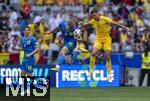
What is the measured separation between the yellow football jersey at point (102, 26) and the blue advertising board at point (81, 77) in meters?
2.73

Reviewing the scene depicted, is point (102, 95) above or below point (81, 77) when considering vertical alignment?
below

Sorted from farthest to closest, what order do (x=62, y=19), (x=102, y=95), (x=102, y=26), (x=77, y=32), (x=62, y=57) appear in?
1. (x=62, y=19)
2. (x=62, y=57)
3. (x=77, y=32)
4. (x=102, y=26)
5. (x=102, y=95)

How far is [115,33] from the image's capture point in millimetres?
24562

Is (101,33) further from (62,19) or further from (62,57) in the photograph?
(62,19)

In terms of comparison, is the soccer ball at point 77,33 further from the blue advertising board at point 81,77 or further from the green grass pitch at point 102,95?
the green grass pitch at point 102,95

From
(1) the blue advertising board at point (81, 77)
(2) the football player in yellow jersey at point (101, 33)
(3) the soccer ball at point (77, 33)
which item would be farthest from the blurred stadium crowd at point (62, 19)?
(2) the football player in yellow jersey at point (101, 33)

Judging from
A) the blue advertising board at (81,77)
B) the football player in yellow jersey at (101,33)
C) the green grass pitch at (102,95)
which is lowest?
the green grass pitch at (102,95)

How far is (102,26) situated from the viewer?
698 inches

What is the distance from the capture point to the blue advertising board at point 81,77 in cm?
2042

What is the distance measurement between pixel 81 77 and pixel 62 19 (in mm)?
4847

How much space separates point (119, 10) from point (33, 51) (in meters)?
8.04

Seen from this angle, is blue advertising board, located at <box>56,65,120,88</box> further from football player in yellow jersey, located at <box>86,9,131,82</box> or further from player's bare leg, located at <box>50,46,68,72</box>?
football player in yellow jersey, located at <box>86,9,131,82</box>

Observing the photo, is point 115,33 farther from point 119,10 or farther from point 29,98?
point 29,98

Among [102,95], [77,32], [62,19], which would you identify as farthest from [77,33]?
[62,19]
